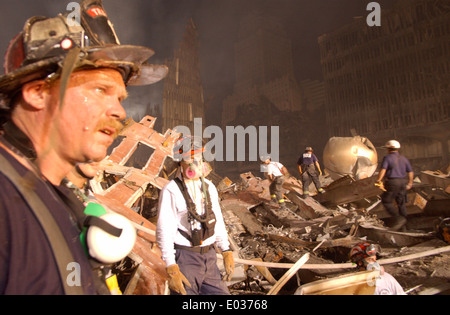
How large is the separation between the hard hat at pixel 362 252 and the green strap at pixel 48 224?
363cm

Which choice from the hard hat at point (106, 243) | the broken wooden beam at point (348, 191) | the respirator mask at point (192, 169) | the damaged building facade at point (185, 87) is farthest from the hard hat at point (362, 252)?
the damaged building facade at point (185, 87)

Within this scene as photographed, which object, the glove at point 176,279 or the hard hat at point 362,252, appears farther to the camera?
the hard hat at point 362,252

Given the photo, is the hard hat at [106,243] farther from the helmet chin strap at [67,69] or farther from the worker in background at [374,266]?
the worker in background at [374,266]

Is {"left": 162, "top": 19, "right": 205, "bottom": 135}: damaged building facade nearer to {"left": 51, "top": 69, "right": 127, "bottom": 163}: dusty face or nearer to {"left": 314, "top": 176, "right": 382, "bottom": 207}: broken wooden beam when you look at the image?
{"left": 314, "top": 176, "right": 382, "bottom": 207}: broken wooden beam

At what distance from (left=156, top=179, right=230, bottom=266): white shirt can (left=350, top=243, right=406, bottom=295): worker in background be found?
181cm

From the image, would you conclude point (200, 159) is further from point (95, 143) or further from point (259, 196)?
point (259, 196)

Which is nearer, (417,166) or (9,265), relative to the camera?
(9,265)

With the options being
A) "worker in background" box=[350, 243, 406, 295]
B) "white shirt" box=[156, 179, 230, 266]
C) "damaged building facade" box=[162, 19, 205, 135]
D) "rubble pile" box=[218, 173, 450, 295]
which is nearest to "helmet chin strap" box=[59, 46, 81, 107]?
"white shirt" box=[156, 179, 230, 266]

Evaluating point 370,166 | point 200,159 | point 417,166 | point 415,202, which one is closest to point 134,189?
point 200,159

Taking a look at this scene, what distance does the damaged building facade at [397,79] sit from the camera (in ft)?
67.7

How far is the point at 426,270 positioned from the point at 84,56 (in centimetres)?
561

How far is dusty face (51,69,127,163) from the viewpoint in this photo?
3.34ft
